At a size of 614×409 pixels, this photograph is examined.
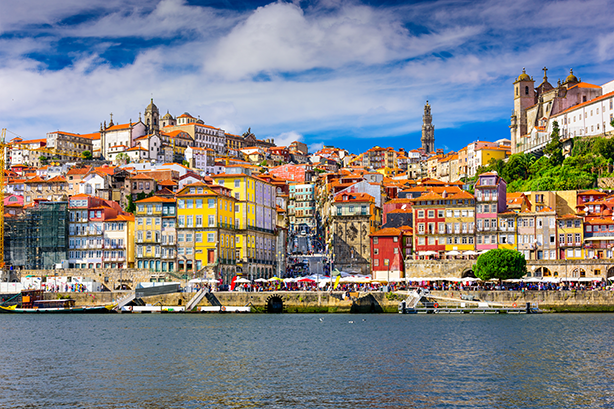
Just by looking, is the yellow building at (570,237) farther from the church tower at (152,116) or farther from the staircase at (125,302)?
the church tower at (152,116)

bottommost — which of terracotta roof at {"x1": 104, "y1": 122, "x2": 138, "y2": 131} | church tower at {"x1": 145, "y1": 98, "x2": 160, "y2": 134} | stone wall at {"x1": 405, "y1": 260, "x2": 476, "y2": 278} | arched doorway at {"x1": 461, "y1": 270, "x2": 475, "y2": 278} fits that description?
arched doorway at {"x1": 461, "y1": 270, "x2": 475, "y2": 278}

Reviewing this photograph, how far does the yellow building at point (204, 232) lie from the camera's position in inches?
3167

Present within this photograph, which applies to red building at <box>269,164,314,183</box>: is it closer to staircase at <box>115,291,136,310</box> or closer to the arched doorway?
the arched doorway

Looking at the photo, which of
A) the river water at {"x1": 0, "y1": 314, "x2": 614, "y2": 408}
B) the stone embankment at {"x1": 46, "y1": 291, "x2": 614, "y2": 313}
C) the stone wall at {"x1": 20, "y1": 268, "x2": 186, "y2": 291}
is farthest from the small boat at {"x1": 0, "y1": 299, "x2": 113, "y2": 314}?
the river water at {"x1": 0, "y1": 314, "x2": 614, "y2": 408}

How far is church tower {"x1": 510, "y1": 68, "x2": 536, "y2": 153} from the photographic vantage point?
451 feet

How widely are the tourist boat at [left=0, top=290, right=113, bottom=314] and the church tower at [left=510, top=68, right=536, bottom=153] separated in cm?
8788

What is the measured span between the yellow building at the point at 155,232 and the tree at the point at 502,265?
3289 cm

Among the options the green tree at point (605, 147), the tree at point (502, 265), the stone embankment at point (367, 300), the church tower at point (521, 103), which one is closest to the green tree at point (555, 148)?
the green tree at point (605, 147)

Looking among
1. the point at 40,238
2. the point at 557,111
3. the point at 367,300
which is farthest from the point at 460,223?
the point at 557,111

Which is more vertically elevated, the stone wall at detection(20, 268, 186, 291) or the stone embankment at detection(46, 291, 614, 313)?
the stone wall at detection(20, 268, 186, 291)

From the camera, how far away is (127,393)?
93.6 ft

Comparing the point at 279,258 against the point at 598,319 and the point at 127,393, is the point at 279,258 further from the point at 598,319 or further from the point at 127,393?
the point at 127,393

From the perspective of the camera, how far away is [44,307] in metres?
74.9

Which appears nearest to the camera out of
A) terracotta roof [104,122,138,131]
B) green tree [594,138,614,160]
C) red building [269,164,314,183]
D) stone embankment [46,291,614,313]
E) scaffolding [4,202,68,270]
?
stone embankment [46,291,614,313]
